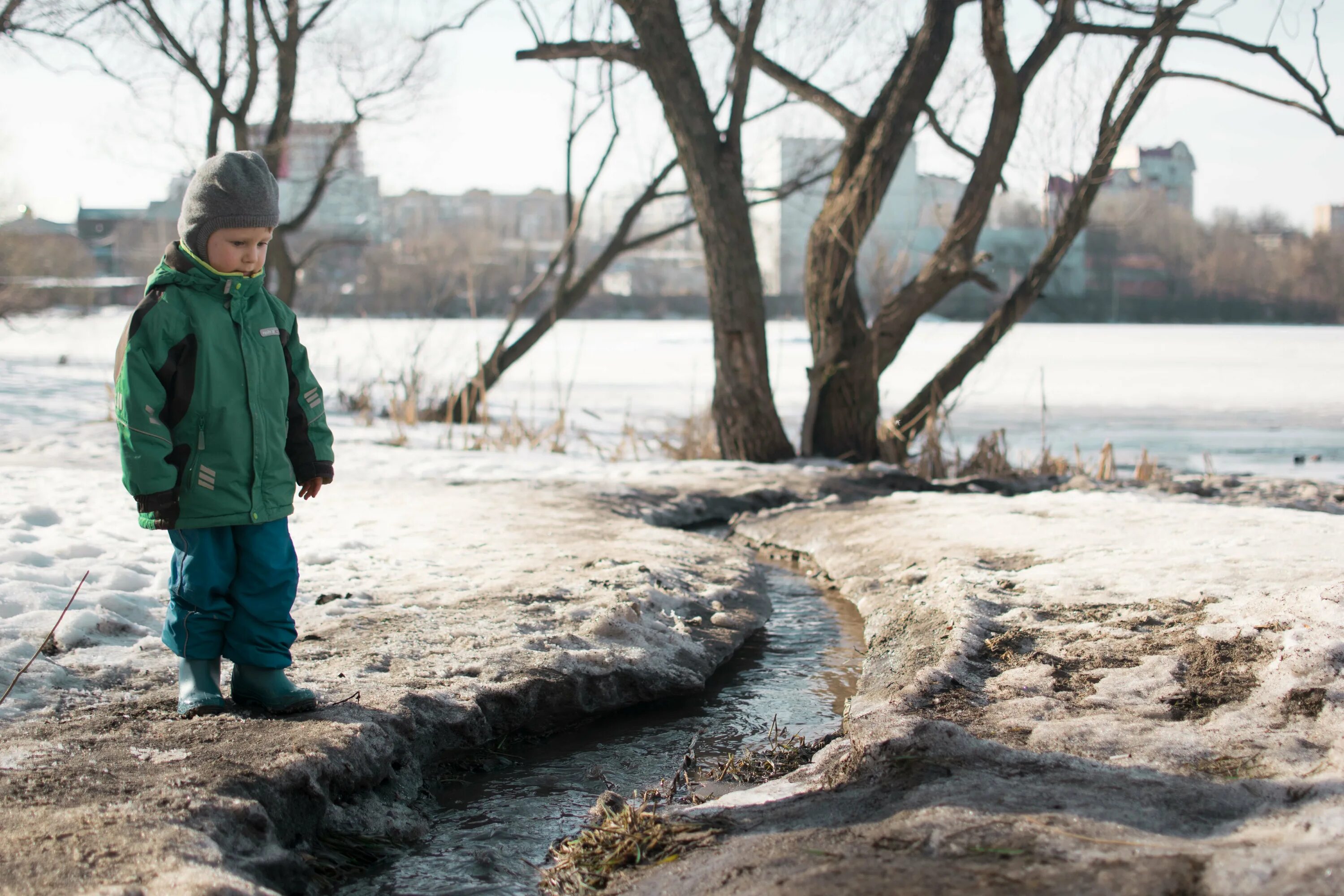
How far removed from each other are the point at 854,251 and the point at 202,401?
584 centimetres

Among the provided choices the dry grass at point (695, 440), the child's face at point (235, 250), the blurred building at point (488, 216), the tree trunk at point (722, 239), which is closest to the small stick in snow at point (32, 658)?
the child's face at point (235, 250)

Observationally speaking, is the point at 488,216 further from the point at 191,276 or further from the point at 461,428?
the point at 191,276

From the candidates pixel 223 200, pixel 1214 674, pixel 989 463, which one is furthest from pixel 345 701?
pixel 989 463

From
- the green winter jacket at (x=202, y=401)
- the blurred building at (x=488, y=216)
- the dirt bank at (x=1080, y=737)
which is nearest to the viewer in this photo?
the dirt bank at (x=1080, y=737)

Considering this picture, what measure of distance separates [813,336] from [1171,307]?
36.4 m

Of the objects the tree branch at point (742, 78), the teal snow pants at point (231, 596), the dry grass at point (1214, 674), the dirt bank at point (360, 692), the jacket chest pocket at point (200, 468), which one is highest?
the tree branch at point (742, 78)

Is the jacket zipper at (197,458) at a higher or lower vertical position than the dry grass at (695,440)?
higher

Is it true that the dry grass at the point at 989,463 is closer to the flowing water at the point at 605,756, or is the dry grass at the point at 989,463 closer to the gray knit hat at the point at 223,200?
the flowing water at the point at 605,756

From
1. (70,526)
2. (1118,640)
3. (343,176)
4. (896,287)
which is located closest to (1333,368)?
(896,287)

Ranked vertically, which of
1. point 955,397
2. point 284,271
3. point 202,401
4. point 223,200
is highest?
point 284,271

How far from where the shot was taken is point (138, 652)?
3.12 metres

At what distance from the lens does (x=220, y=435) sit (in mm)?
2586

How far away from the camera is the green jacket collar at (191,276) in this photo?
259 centimetres

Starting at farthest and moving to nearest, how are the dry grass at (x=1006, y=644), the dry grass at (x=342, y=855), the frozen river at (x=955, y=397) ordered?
the frozen river at (x=955, y=397) < the dry grass at (x=1006, y=644) < the dry grass at (x=342, y=855)
